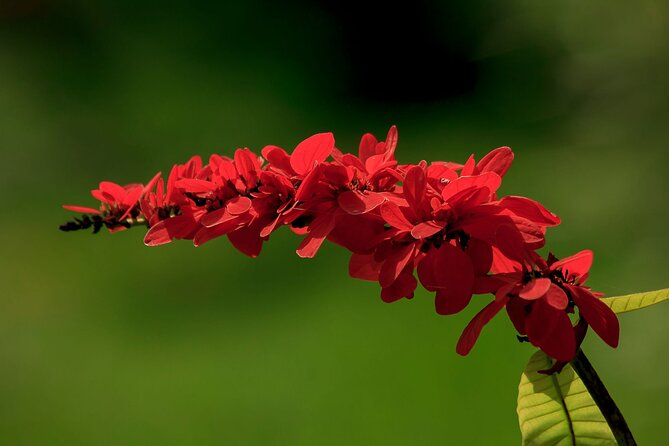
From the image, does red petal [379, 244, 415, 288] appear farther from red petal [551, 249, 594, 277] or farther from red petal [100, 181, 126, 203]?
red petal [100, 181, 126, 203]

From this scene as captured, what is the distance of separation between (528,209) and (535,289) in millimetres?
50

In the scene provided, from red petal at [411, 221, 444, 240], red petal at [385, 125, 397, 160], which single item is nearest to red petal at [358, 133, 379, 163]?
red petal at [385, 125, 397, 160]

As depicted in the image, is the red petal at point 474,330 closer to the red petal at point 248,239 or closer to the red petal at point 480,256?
the red petal at point 480,256

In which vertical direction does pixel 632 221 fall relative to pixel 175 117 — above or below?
below

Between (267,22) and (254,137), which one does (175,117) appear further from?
(267,22)

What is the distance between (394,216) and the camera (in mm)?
383

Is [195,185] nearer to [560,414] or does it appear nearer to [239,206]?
[239,206]

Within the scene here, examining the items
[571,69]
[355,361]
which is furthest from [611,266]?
[571,69]

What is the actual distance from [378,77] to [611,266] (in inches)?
59.4

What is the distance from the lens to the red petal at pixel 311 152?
411 millimetres

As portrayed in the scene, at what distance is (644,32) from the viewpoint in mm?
2934

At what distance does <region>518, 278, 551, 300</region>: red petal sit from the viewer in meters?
0.35

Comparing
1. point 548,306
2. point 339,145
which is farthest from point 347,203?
point 339,145

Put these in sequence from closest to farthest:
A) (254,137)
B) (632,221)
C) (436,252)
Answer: (436,252), (632,221), (254,137)
